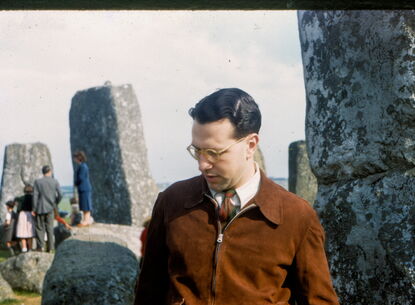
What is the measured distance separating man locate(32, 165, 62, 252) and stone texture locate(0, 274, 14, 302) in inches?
141

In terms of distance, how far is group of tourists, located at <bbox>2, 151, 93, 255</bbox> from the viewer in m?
12.8

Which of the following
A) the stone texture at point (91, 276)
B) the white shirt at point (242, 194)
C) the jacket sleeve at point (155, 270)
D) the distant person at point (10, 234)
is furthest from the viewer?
the distant person at point (10, 234)

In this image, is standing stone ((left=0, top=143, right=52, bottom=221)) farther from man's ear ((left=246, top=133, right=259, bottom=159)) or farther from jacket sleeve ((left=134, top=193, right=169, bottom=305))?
man's ear ((left=246, top=133, right=259, bottom=159))

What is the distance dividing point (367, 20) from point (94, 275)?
347 cm

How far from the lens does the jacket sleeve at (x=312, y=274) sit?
2576 millimetres

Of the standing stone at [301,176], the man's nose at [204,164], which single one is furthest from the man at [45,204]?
the man's nose at [204,164]

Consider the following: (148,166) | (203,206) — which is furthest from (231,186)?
(148,166)

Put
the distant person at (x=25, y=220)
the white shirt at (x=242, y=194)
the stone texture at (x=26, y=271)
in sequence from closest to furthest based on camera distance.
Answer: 1. the white shirt at (x=242, y=194)
2. the stone texture at (x=26, y=271)
3. the distant person at (x=25, y=220)

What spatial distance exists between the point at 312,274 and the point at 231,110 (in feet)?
2.06

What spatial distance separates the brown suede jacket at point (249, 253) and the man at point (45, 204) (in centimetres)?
1022

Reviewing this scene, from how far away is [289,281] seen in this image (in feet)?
8.72

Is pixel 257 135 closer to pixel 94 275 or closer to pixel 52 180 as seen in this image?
pixel 94 275

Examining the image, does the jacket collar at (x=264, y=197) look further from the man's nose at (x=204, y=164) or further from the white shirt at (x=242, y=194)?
the man's nose at (x=204, y=164)

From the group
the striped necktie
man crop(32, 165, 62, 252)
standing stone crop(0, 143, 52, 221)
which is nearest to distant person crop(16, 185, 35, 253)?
man crop(32, 165, 62, 252)
